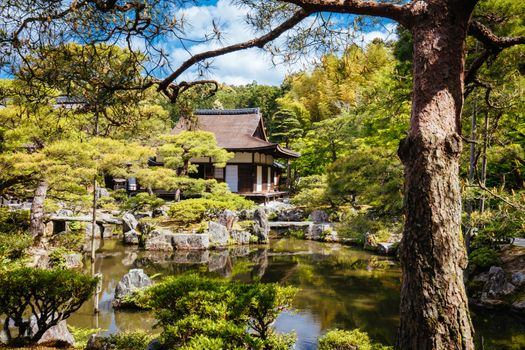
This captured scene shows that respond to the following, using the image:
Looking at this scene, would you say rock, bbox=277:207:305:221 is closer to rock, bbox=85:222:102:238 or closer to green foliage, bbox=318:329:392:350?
rock, bbox=85:222:102:238

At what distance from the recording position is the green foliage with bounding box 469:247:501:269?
778cm

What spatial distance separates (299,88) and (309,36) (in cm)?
2747

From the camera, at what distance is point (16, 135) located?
7156 millimetres

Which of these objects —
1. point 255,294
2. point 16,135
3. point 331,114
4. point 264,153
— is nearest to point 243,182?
point 264,153

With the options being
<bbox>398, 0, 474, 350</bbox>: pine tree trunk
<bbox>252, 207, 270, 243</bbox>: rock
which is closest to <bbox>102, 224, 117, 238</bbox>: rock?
<bbox>252, 207, 270, 243</bbox>: rock

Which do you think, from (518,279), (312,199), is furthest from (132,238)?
(518,279)

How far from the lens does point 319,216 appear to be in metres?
16.0

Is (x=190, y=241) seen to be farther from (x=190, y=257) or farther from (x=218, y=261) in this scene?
(x=218, y=261)

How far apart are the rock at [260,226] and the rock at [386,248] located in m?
4.14

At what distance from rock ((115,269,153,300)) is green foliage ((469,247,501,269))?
6832 mm

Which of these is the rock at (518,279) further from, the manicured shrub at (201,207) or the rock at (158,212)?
the rock at (158,212)

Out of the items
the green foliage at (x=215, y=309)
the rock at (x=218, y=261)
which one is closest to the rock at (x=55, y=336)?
the green foliage at (x=215, y=309)

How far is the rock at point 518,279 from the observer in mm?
7031

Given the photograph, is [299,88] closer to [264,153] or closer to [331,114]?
[331,114]
